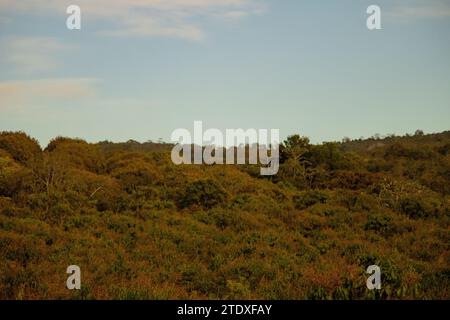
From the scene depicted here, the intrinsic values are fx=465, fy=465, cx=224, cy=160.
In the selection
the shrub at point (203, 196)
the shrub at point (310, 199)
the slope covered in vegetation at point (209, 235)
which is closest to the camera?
the slope covered in vegetation at point (209, 235)

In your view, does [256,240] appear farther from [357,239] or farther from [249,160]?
[249,160]

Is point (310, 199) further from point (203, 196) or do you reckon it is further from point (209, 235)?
point (209, 235)

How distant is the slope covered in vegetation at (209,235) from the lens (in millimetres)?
10453

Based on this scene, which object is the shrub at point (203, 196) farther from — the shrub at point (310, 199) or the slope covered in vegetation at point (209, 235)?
the shrub at point (310, 199)

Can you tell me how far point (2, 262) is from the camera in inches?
452

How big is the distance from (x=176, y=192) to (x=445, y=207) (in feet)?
44.4

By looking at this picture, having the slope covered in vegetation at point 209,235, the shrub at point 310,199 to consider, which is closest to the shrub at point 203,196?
the slope covered in vegetation at point 209,235

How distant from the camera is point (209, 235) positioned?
1733cm

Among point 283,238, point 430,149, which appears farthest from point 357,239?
point 430,149

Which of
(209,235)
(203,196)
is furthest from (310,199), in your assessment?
(209,235)

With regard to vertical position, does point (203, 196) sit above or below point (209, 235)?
above

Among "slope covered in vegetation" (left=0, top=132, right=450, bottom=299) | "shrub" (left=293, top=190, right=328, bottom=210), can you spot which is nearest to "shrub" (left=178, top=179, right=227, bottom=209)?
"slope covered in vegetation" (left=0, top=132, right=450, bottom=299)

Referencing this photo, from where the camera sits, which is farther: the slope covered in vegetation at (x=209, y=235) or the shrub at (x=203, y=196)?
the shrub at (x=203, y=196)
